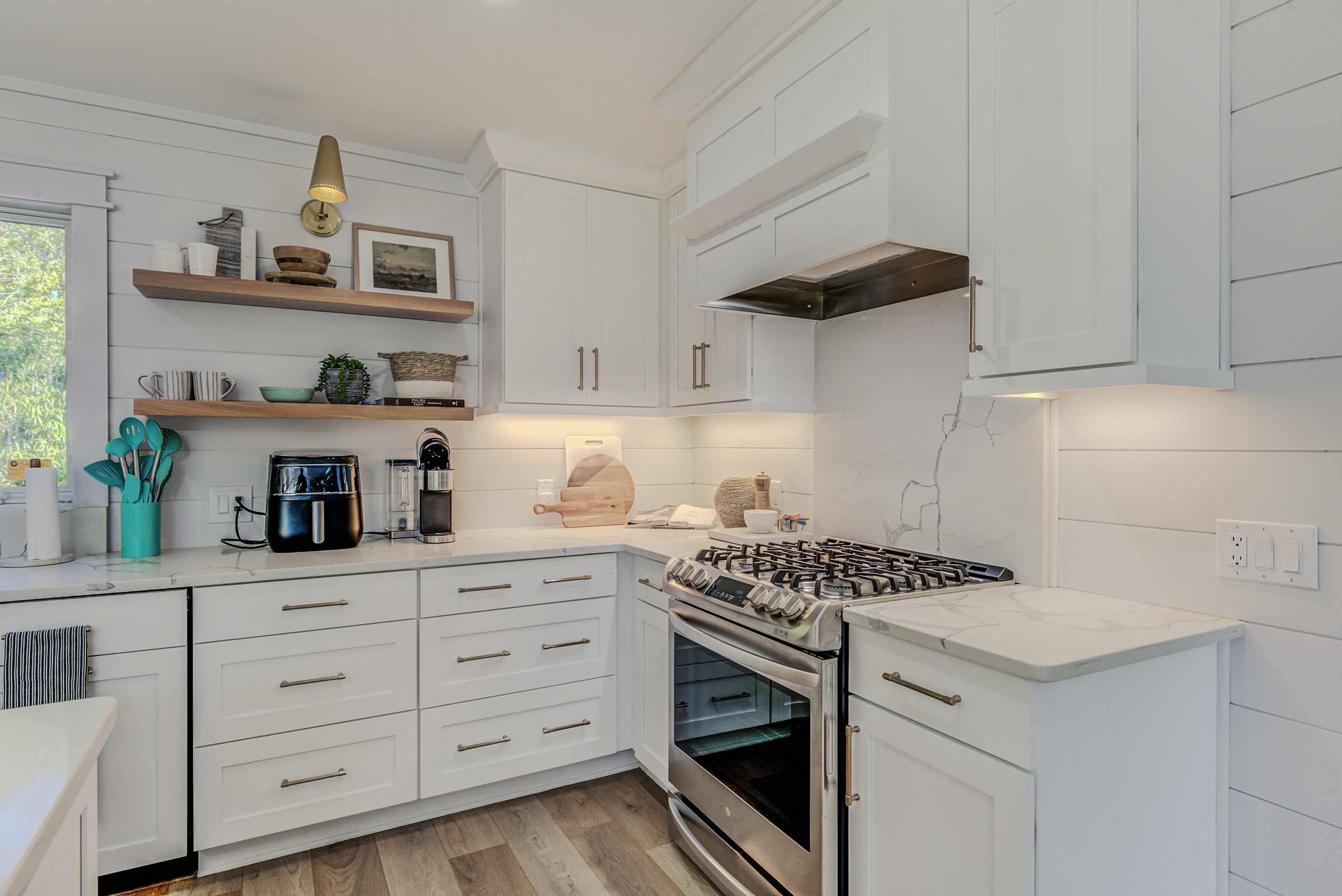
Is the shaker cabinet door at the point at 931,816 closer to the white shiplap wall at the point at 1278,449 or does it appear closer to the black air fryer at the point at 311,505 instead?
the white shiplap wall at the point at 1278,449

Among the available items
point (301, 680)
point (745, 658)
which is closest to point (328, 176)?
point (301, 680)

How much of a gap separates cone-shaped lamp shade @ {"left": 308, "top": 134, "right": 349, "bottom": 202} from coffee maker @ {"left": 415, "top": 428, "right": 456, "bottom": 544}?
0.91m

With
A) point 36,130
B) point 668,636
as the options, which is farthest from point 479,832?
point 36,130

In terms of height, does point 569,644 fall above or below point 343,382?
below

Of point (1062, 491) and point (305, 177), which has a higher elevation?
point (305, 177)

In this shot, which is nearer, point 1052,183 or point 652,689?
point 1052,183

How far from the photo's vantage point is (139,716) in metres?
1.93

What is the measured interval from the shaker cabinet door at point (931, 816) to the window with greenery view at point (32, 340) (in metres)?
2.71

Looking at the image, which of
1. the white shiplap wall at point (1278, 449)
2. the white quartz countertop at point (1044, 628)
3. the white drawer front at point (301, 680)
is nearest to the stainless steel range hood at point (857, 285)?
the white shiplap wall at point (1278, 449)

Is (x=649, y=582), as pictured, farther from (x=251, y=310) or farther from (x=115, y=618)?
(x=251, y=310)

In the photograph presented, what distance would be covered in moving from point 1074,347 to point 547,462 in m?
2.23

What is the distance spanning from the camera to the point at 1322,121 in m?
1.28

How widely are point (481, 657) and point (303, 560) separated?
25.8 inches

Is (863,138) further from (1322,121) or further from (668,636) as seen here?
(668,636)
